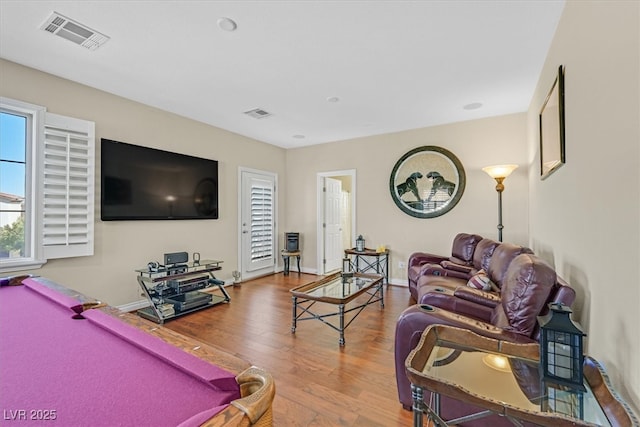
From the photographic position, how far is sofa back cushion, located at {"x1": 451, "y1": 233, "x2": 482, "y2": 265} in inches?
151

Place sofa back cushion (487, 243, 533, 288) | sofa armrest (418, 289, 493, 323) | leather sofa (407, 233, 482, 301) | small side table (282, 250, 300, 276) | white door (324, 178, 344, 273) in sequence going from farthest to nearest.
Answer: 1. white door (324, 178, 344, 273)
2. small side table (282, 250, 300, 276)
3. leather sofa (407, 233, 482, 301)
4. sofa back cushion (487, 243, 533, 288)
5. sofa armrest (418, 289, 493, 323)

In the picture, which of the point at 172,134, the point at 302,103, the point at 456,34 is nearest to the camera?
the point at 456,34

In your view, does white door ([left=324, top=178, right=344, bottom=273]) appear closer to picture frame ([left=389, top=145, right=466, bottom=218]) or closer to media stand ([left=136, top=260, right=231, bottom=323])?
picture frame ([left=389, top=145, right=466, bottom=218])

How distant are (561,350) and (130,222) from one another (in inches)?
164

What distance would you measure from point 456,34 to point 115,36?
9.09ft

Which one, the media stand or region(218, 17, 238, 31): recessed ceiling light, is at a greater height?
region(218, 17, 238, 31): recessed ceiling light

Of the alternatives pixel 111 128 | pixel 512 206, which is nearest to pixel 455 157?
pixel 512 206

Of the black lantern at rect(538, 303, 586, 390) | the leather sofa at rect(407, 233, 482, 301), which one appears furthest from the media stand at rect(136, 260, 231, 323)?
the black lantern at rect(538, 303, 586, 390)

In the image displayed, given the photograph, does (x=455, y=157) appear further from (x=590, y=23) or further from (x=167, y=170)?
(x=167, y=170)

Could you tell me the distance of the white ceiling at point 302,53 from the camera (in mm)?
2062

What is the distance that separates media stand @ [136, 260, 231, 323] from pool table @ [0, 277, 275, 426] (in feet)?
6.87

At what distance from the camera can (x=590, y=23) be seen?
1.55 metres

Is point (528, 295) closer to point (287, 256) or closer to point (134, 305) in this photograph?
point (134, 305)

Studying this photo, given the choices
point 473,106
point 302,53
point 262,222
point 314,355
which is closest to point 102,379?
point 314,355
